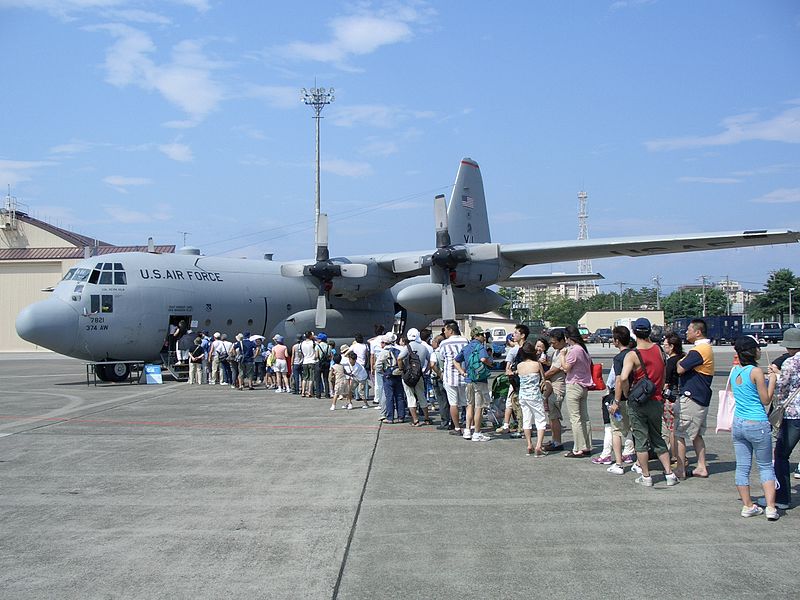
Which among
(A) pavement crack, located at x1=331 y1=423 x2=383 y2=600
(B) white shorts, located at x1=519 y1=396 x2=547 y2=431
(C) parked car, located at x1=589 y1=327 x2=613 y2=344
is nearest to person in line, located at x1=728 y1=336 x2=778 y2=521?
(B) white shorts, located at x1=519 y1=396 x2=547 y2=431

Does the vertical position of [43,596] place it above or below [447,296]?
below

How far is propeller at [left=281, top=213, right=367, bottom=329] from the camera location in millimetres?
23047

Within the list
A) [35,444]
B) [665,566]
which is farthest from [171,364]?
[665,566]

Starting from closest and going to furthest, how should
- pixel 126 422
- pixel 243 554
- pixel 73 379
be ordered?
1. pixel 243 554
2. pixel 126 422
3. pixel 73 379

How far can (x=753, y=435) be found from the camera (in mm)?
6270

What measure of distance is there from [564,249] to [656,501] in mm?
15176

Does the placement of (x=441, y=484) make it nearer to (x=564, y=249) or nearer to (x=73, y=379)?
(x=564, y=249)

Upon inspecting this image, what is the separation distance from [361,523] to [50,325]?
574 inches

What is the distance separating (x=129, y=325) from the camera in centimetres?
1936

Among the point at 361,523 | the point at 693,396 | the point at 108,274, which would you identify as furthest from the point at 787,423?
the point at 108,274

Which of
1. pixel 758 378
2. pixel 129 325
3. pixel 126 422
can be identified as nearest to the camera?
pixel 758 378

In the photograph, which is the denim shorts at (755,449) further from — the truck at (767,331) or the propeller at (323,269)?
the truck at (767,331)

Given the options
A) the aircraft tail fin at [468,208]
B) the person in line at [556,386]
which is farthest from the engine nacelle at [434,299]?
the person in line at [556,386]

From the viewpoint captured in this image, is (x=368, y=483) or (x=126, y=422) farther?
(x=126, y=422)
